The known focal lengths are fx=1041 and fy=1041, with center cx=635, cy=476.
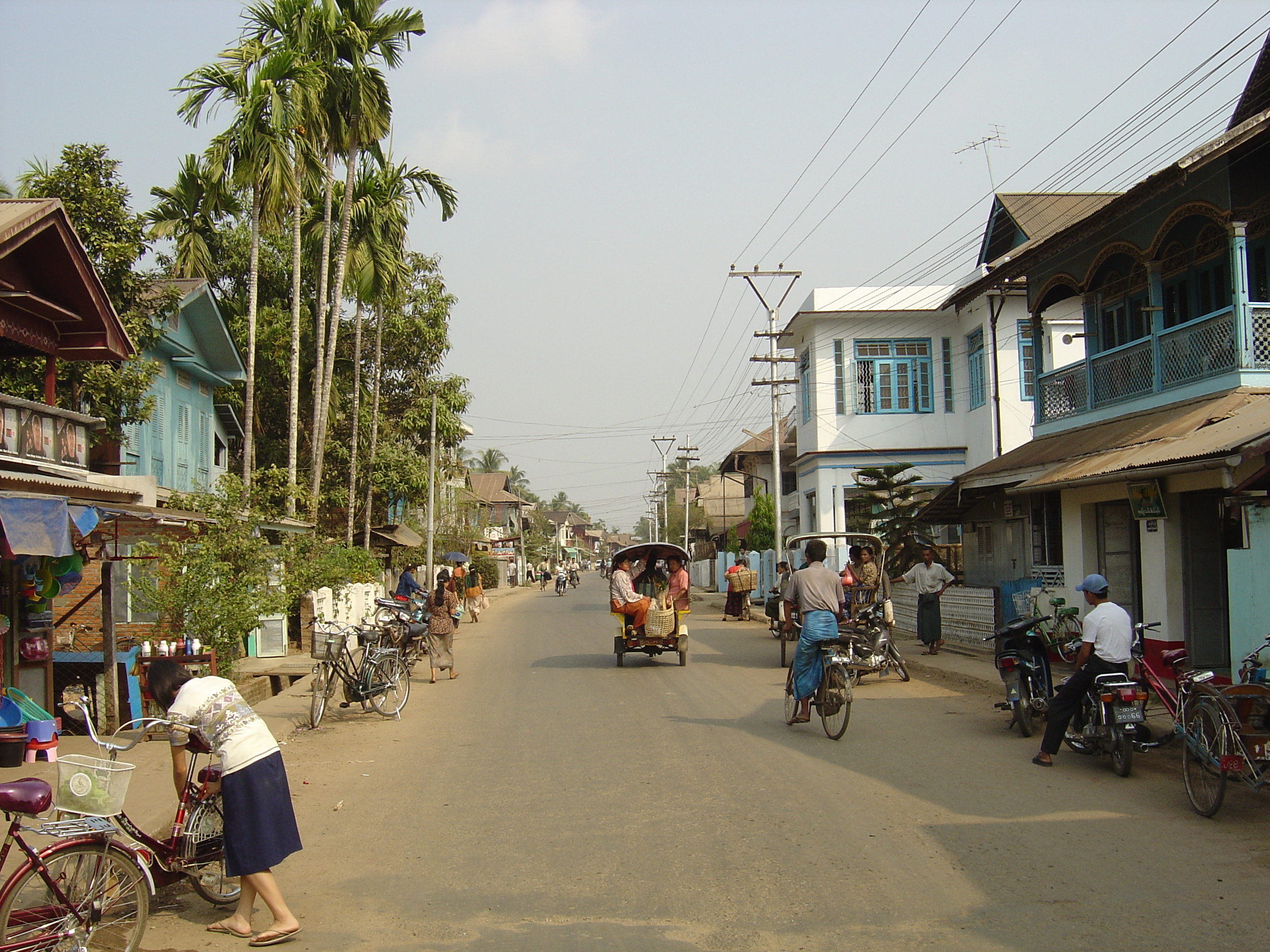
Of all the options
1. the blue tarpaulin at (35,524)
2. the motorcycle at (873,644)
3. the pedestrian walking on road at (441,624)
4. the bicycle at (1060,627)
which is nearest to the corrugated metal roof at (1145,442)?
the bicycle at (1060,627)

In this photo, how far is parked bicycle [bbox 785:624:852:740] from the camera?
10422mm

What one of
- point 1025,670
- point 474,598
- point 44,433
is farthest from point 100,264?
point 474,598

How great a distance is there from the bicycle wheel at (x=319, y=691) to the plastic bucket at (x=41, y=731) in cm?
275

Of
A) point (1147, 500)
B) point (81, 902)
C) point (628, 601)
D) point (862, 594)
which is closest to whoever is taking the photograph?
point (81, 902)

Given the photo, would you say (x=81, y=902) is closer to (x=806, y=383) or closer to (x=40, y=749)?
(x=40, y=749)

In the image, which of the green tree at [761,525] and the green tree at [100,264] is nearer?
the green tree at [100,264]

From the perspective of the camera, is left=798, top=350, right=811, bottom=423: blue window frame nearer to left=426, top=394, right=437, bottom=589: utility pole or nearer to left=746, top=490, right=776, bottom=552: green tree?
left=746, top=490, right=776, bottom=552: green tree

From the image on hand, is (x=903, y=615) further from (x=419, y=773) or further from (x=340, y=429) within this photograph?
(x=340, y=429)

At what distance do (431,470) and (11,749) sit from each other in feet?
86.7

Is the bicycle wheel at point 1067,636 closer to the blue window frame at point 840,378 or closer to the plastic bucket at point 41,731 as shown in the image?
the plastic bucket at point 41,731

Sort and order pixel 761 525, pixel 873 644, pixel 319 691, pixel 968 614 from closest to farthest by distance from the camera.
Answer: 1. pixel 319 691
2. pixel 873 644
3. pixel 968 614
4. pixel 761 525

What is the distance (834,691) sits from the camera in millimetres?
10594

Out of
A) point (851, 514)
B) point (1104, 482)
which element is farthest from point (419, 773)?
point (851, 514)

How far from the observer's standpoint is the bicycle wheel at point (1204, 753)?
23.5 ft
